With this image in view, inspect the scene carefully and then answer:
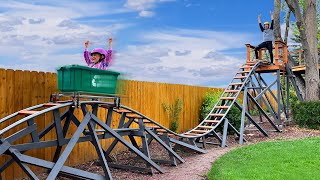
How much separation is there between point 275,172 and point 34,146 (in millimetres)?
4629

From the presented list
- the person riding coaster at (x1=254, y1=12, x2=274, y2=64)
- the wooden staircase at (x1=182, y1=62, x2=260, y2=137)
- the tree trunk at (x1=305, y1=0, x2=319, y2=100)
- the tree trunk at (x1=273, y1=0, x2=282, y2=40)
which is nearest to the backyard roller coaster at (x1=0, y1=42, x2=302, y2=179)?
the wooden staircase at (x1=182, y1=62, x2=260, y2=137)

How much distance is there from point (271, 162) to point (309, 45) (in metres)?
9.88

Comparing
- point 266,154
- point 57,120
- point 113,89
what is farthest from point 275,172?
point 57,120

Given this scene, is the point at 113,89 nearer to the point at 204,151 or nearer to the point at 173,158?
the point at 173,158

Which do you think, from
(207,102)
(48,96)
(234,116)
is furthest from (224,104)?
(48,96)

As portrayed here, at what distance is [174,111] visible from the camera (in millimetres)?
14438

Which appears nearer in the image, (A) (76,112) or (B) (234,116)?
(A) (76,112)

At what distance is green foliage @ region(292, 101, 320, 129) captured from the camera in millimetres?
15508

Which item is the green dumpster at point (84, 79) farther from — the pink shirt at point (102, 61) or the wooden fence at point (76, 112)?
the wooden fence at point (76, 112)

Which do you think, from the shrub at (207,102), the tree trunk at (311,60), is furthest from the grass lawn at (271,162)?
the tree trunk at (311,60)

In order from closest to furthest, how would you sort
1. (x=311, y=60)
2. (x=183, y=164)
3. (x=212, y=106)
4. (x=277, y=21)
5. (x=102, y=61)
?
(x=102, y=61), (x=183, y=164), (x=212, y=106), (x=311, y=60), (x=277, y=21)

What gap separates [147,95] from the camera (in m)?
12.9

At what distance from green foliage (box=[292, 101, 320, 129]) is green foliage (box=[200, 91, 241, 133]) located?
3194 mm

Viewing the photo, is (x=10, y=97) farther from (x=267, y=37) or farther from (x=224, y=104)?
(x=267, y=37)
